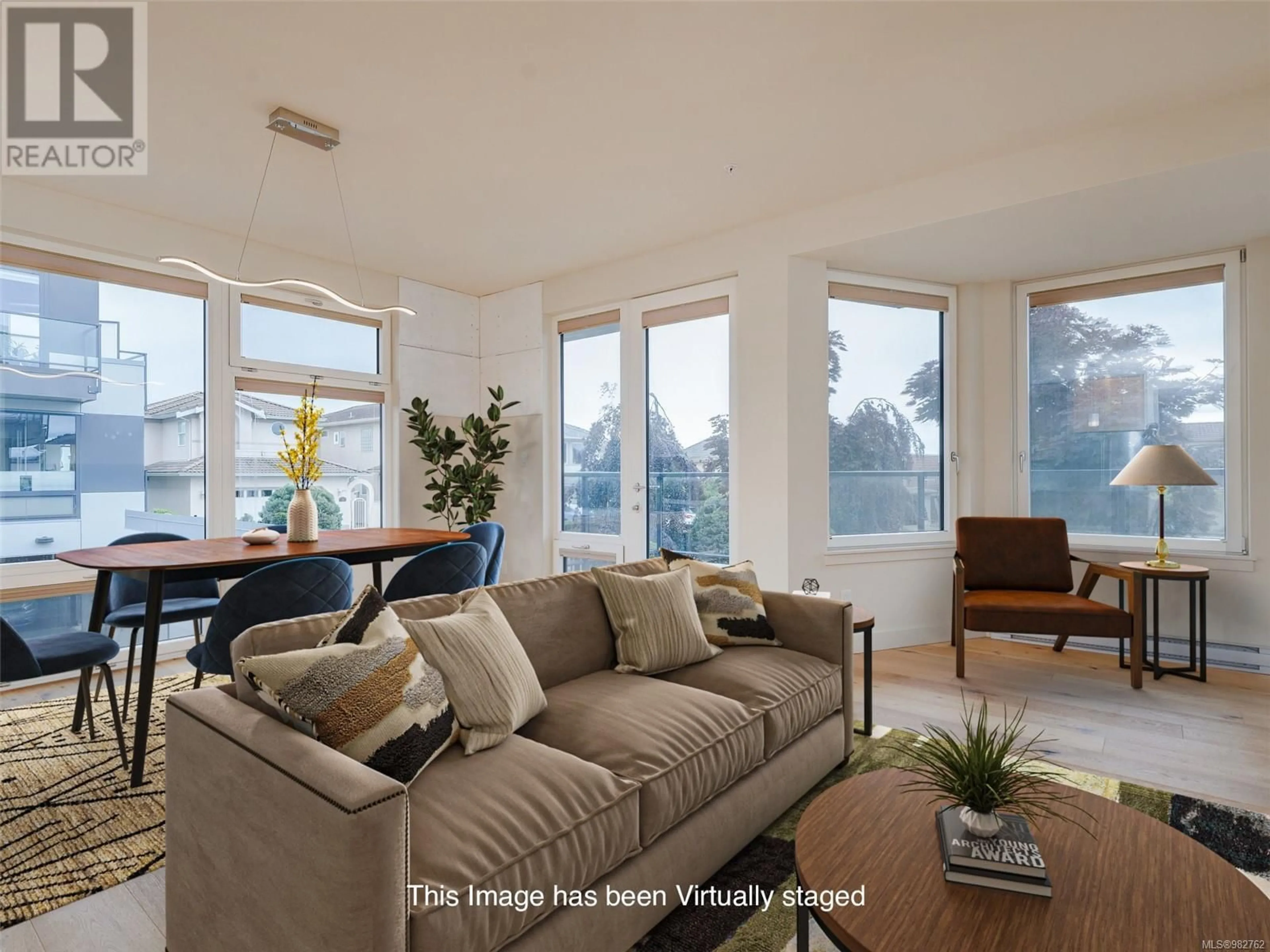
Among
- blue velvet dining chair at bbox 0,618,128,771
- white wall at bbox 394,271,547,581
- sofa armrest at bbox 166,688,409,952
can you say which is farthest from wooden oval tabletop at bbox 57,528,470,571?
white wall at bbox 394,271,547,581

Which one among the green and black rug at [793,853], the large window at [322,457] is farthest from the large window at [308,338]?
the green and black rug at [793,853]

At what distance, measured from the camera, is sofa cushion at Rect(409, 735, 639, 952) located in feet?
3.90

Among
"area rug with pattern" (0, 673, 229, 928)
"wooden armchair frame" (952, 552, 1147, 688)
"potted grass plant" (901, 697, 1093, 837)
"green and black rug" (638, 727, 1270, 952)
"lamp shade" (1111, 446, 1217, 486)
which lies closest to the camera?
"potted grass plant" (901, 697, 1093, 837)

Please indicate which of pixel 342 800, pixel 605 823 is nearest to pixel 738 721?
pixel 605 823

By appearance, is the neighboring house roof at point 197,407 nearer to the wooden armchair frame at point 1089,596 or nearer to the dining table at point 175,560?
the dining table at point 175,560

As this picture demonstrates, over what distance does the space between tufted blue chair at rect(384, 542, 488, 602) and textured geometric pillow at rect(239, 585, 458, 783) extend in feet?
4.14

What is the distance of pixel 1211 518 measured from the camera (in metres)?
4.11

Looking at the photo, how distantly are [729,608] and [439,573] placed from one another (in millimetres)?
1258

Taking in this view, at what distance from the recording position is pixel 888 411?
4.68 meters

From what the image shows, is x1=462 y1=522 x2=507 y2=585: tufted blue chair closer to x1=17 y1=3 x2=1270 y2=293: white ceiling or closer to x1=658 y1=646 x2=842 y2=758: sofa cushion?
x1=658 y1=646 x2=842 y2=758: sofa cushion

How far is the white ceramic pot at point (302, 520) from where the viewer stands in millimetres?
3303

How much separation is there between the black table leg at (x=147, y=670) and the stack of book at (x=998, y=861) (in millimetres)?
2560

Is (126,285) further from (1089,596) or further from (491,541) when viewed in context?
(1089,596)

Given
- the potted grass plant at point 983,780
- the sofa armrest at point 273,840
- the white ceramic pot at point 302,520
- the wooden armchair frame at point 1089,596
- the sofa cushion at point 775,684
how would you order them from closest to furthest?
the sofa armrest at point 273,840 → the potted grass plant at point 983,780 → the sofa cushion at point 775,684 → the white ceramic pot at point 302,520 → the wooden armchair frame at point 1089,596
